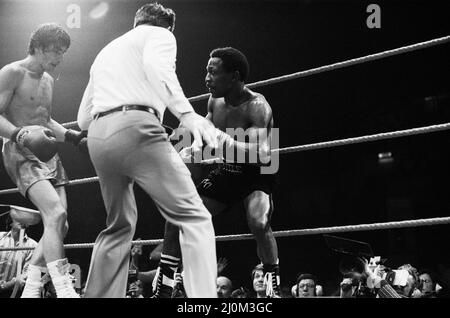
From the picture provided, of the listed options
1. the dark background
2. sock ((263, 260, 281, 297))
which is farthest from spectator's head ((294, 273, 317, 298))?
the dark background

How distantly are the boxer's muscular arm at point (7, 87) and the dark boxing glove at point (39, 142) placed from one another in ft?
0.36

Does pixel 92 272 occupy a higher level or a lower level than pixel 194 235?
lower

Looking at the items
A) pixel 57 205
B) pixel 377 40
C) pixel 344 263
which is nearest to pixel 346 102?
pixel 377 40

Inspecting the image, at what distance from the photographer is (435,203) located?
768 centimetres

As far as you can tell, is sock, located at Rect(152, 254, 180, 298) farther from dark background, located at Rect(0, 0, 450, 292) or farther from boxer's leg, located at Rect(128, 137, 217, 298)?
dark background, located at Rect(0, 0, 450, 292)

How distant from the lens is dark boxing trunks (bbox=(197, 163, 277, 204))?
2576 millimetres

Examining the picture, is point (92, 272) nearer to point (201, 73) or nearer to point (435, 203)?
point (201, 73)

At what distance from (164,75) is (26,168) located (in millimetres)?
963

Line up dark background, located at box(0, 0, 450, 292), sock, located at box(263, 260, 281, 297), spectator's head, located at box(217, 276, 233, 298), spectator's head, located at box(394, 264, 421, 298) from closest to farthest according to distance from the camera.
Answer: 1. sock, located at box(263, 260, 281, 297)
2. spectator's head, located at box(394, 264, 421, 298)
3. spectator's head, located at box(217, 276, 233, 298)
4. dark background, located at box(0, 0, 450, 292)

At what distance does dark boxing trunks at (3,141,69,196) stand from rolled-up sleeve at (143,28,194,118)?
2.77 feet

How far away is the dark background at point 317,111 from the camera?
6.95 meters

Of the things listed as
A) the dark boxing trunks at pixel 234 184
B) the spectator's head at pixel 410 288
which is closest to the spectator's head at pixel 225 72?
the dark boxing trunks at pixel 234 184

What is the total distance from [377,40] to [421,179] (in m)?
2.07
